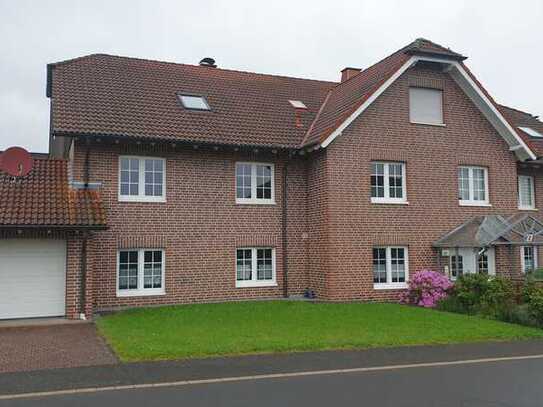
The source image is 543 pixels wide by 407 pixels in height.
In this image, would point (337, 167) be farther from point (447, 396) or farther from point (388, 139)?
point (447, 396)

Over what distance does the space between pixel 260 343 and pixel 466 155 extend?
1208 centimetres

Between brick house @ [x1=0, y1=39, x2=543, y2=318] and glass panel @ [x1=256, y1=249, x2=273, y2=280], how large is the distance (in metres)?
0.05

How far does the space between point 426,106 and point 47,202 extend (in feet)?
40.8

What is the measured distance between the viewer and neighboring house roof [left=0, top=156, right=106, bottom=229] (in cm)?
1424

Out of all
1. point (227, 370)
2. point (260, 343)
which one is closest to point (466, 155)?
point (260, 343)

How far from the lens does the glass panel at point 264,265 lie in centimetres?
1839

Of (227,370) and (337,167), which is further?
(337,167)

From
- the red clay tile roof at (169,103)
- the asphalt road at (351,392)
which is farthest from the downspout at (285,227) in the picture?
the asphalt road at (351,392)

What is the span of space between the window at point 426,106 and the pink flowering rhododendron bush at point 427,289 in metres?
5.16

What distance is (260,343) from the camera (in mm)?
10977

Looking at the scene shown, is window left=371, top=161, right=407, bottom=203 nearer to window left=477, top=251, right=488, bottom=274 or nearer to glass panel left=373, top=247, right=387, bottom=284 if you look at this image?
glass panel left=373, top=247, right=387, bottom=284

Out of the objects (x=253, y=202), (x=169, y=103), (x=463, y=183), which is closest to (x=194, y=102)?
(x=169, y=103)

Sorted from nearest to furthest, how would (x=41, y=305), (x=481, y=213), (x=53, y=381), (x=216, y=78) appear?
(x=53, y=381) → (x=41, y=305) → (x=481, y=213) → (x=216, y=78)

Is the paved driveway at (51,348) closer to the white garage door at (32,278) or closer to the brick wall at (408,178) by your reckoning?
the white garage door at (32,278)
